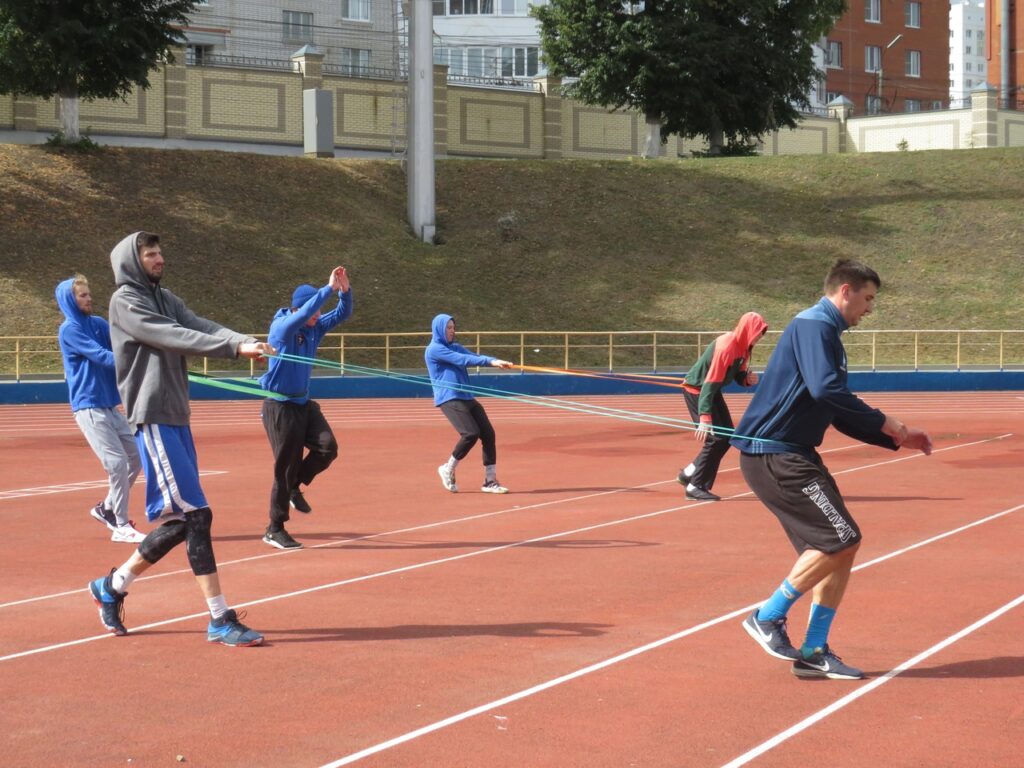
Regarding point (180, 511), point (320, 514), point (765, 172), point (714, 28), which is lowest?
point (320, 514)

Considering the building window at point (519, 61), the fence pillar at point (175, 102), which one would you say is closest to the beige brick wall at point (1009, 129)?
the building window at point (519, 61)

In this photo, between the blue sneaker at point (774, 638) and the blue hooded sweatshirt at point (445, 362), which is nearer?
the blue sneaker at point (774, 638)

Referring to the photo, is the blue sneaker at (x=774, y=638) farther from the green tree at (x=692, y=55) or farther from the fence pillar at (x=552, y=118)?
the fence pillar at (x=552, y=118)

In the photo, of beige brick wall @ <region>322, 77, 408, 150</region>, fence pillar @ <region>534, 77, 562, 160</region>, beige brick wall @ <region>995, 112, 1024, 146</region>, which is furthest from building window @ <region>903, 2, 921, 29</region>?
beige brick wall @ <region>322, 77, 408, 150</region>

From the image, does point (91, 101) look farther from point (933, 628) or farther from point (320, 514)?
point (933, 628)

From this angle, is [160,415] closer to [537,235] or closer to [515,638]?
[515,638]

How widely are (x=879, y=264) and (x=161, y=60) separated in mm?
21677

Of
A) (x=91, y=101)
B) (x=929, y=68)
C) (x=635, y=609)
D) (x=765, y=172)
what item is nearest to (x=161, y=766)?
(x=635, y=609)

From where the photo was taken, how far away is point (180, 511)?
275 inches

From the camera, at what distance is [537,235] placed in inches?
1619

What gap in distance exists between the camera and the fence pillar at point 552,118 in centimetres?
4962

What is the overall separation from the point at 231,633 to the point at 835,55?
3064 inches

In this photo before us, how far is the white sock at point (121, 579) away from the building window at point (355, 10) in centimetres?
5639

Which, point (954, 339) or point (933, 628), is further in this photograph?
→ point (954, 339)
